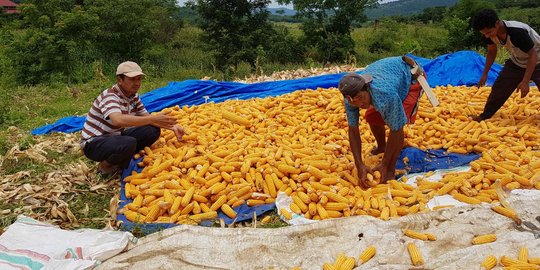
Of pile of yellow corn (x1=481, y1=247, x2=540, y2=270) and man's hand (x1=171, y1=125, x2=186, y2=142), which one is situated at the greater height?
man's hand (x1=171, y1=125, x2=186, y2=142)

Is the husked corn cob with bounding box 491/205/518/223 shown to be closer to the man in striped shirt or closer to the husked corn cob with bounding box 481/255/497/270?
the husked corn cob with bounding box 481/255/497/270

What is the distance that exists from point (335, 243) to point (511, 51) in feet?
11.6

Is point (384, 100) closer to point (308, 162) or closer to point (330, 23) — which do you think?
point (308, 162)

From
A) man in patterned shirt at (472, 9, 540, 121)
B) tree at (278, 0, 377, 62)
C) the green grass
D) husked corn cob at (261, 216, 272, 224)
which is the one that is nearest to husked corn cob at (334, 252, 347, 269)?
husked corn cob at (261, 216, 272, 224)

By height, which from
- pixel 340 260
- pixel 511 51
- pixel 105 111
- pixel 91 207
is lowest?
pixel 91 207

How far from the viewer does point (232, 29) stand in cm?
→ 1688

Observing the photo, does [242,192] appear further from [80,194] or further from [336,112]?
[336,112]

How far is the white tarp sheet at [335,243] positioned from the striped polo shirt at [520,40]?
7.36 ft

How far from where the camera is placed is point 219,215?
12.3 feet

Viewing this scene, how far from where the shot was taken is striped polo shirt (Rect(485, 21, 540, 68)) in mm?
4590

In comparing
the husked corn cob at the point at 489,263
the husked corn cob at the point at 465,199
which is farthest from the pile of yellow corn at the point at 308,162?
the husked corn cob at the point at 489,263

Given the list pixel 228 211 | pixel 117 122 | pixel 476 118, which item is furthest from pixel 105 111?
pixel 476 118

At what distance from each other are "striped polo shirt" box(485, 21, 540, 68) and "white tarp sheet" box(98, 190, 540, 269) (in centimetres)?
224

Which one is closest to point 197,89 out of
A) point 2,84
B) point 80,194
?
point 80,194
